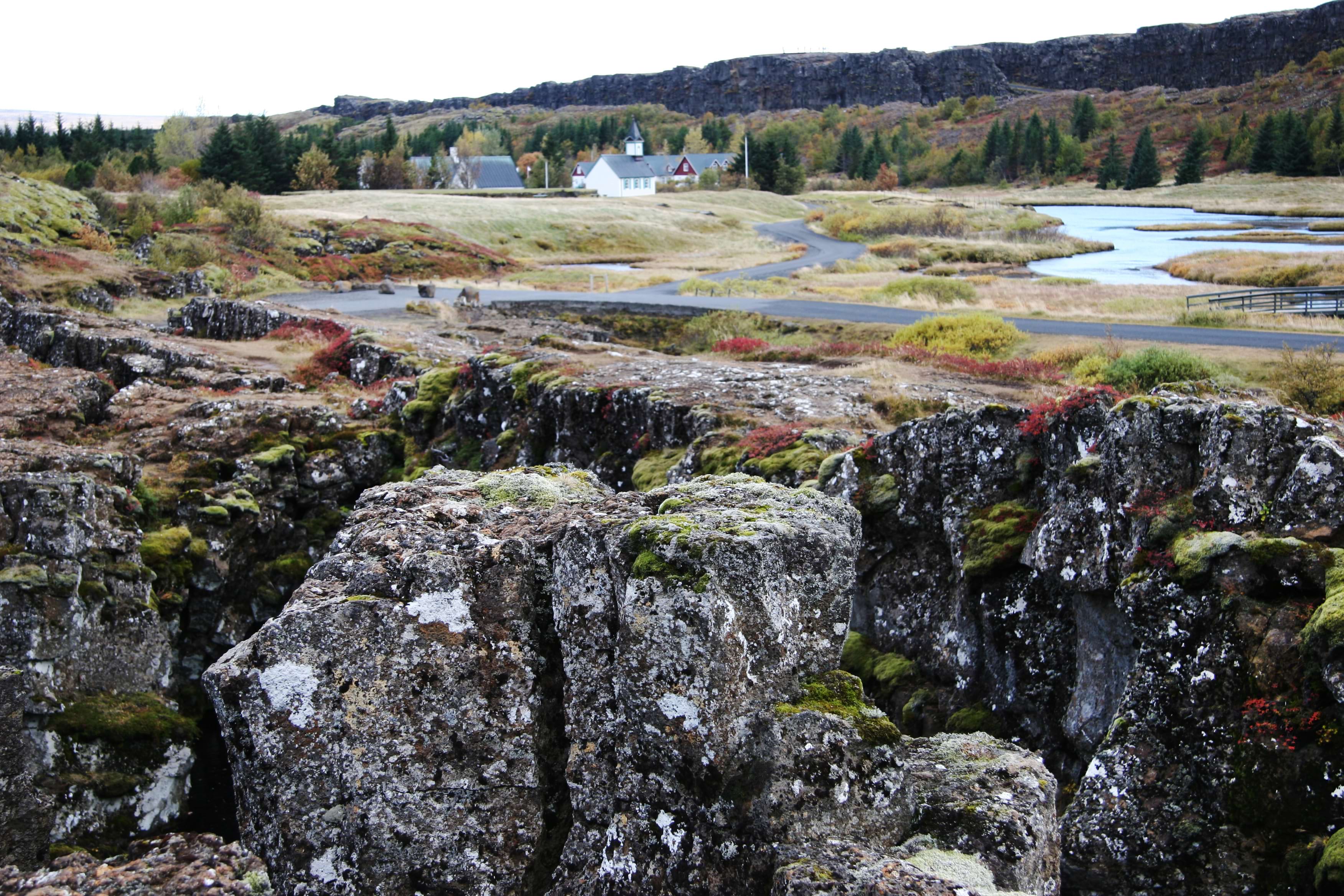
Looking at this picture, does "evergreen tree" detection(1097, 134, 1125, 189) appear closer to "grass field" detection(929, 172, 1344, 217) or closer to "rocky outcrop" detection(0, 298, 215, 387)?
"grass field" detection(929, 172, 1344, 217)

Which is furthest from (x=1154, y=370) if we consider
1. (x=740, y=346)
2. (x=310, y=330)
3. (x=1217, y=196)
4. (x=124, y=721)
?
(x=1217, y=196)

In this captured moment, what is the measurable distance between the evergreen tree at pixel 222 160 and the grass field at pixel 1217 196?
268 ft

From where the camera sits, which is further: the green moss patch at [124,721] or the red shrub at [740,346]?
the red shrub at [740,346]

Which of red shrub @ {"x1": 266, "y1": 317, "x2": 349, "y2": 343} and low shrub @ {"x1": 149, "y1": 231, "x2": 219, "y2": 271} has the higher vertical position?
low shrub @ {"x1": 149, "y1": 231, "x2": 219, "y2": 271}

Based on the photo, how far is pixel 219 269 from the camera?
47.4 m

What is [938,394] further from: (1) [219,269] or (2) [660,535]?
(1) [219,269]

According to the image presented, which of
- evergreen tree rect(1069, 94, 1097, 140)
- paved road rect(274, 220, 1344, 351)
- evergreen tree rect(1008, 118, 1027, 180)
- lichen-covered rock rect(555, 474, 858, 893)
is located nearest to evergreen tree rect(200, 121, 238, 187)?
paved road rect(274, 220, 1344, 351)

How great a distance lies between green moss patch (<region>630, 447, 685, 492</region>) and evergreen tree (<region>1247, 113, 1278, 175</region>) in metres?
126

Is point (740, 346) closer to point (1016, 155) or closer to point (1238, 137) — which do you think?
point (1238, 137)

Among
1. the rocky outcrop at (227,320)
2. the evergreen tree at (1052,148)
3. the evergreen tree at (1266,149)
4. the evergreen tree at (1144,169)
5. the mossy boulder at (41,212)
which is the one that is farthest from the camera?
the evergreen tree at (1052,148)

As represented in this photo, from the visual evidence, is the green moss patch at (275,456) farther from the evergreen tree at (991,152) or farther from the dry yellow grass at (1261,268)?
the evergreen tree at (991,152)

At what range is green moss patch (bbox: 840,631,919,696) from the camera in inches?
488

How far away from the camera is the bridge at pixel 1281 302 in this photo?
32500 mm

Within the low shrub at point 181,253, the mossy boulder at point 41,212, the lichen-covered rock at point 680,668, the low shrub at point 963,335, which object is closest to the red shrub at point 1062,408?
the lichen-covered rock at point 680,668
